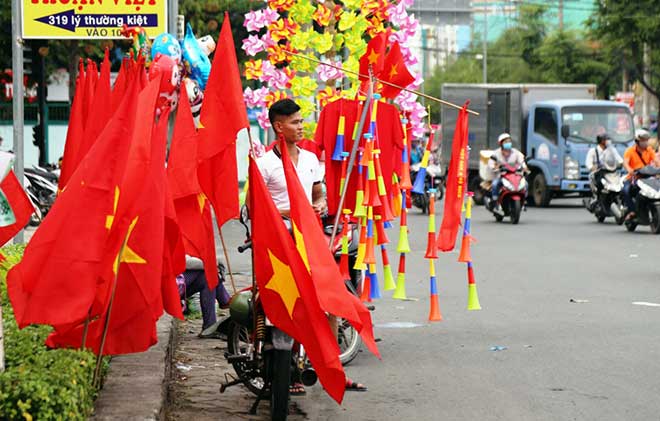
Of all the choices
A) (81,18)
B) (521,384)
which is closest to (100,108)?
(521,384)

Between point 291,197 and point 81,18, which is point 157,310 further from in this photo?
point 81,18

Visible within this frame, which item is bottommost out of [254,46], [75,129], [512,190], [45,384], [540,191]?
[540,191]

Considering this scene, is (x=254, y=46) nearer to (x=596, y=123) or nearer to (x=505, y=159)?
(x=505, y=159)

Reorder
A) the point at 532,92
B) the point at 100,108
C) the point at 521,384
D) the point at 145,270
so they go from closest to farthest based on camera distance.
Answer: the point at 145,270
the point at 521,384
the point at 100,108
the point at 532,92

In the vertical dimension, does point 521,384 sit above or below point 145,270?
below

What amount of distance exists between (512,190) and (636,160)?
8.53 feet

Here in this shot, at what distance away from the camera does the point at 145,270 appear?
623cm

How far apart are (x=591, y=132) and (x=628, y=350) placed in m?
20.7

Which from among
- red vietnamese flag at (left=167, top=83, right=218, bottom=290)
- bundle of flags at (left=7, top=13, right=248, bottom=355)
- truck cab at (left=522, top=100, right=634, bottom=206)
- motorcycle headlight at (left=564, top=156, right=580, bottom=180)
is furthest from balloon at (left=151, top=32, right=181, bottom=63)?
motorcycle headlight at (left=564, top=156, right=580, bottom=180)

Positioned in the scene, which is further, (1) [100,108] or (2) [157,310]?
(1) [100,108]

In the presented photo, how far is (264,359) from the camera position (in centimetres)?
681

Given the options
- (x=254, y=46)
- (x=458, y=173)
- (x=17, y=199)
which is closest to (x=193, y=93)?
(x=458, y=173)

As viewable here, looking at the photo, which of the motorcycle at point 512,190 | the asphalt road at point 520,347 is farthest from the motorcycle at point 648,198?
the asphalt road at point 520,347

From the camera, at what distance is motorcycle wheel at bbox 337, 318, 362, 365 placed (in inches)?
342
